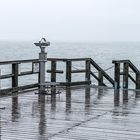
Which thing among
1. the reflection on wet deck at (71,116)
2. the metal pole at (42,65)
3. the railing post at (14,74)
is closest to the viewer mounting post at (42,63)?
the metal pole at (42,65)

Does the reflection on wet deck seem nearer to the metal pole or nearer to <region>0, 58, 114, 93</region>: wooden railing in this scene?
the metal pole

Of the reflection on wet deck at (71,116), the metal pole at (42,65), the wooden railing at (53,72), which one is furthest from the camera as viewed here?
the metal pole at (42,65)

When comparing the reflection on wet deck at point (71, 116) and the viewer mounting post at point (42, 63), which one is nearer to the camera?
the reflection on wet deck at point (71, 116)

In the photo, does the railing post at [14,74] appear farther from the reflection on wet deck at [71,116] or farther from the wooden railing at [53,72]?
the reflection on wet deck at [71,116]

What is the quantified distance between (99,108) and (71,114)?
114cm

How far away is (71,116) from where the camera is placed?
35.5 ft

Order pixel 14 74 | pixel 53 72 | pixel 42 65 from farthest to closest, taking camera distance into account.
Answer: pixel 53 72, pixel 42 65, pixel 14 74

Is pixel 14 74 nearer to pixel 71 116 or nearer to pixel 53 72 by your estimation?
pixel 53 72

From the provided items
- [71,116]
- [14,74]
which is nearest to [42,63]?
[14,74]

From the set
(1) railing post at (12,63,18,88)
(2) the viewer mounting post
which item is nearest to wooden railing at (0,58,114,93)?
(1) railing post at (12,63,18,88)

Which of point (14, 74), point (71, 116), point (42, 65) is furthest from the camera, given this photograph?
point (42, 65)

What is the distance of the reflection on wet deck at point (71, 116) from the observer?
29.3 ft

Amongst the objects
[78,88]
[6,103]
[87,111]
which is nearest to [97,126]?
[87,111]

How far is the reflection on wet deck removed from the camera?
8938 millimetres
